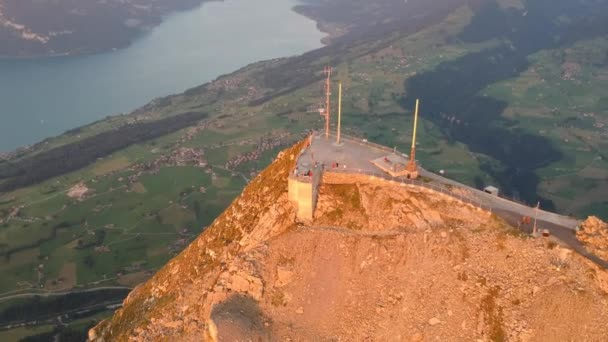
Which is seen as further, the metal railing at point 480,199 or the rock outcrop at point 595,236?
the metal railing at point 480,199

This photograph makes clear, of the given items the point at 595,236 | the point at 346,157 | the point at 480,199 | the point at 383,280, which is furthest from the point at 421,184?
the point at 595,236

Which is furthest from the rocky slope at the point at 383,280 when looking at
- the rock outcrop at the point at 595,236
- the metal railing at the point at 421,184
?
the rock outcrop at the point at 595,236

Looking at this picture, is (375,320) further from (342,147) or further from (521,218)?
(342,147)

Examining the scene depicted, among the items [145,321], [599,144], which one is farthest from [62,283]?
[599,144]

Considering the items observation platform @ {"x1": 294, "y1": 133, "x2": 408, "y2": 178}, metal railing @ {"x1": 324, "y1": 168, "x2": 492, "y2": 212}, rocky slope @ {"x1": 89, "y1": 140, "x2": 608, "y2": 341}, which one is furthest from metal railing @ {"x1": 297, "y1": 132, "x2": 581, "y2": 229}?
observation platform @ {"x1": 294, "y1": 133, "x2": 408, "y2": 178}

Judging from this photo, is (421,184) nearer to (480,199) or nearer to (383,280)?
(480,199)

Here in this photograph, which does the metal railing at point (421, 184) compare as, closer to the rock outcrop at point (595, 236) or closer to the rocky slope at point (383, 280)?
the rocky slope at point (383, 280)

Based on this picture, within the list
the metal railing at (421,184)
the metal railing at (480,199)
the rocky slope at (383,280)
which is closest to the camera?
the rocky slope at (383,280)

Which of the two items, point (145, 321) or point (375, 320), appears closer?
point (375, 320)
